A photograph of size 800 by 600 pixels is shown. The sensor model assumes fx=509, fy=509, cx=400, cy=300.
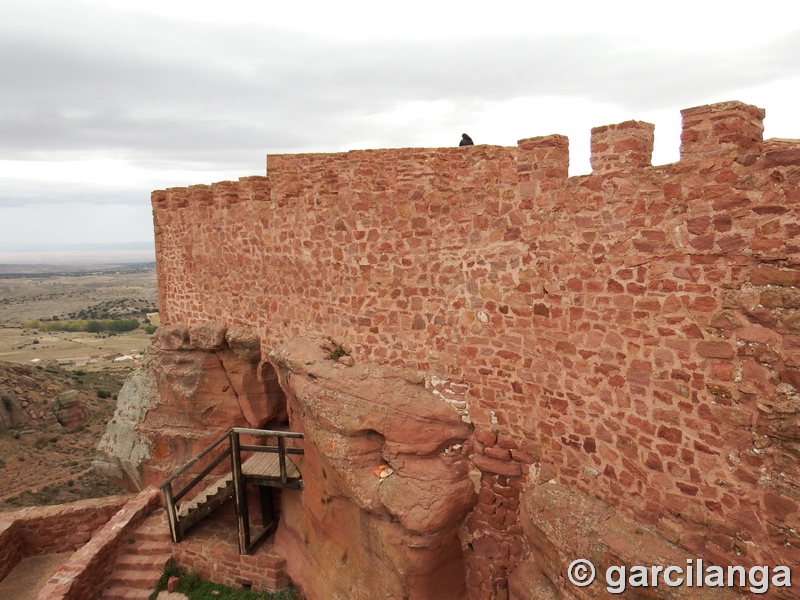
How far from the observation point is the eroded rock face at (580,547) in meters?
4.49

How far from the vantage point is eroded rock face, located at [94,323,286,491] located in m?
9.75

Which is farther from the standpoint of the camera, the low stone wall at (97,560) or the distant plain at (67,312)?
the distant plain at (67,312)

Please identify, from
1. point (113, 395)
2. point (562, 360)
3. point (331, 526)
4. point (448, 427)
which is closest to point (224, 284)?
point (331, 526)

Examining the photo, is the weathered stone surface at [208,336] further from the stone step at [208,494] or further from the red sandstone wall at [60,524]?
the red sandstone wall at [60,524]

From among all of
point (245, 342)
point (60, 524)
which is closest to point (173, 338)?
point (245, 342)

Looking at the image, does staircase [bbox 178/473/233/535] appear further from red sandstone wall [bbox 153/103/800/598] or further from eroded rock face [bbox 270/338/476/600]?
red sandstone wall [bbox 153/103/800/598]

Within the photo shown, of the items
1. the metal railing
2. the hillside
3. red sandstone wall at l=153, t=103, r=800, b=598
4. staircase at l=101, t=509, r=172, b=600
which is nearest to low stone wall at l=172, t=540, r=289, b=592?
the metal railing

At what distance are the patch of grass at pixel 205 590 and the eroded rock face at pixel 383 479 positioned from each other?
138 centimetres

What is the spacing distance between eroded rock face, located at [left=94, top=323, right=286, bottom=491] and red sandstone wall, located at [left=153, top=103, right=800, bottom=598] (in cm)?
215

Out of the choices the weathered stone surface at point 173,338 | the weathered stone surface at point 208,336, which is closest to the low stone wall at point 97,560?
the weathered stone surface at point 173,338

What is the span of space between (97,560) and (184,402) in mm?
2994

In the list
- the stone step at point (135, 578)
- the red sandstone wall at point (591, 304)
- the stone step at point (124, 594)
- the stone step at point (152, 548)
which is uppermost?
the red sandstone wall at point (591, 304)

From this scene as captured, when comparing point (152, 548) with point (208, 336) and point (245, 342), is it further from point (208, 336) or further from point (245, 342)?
point (245, 342)

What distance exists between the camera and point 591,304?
16.7 feet
